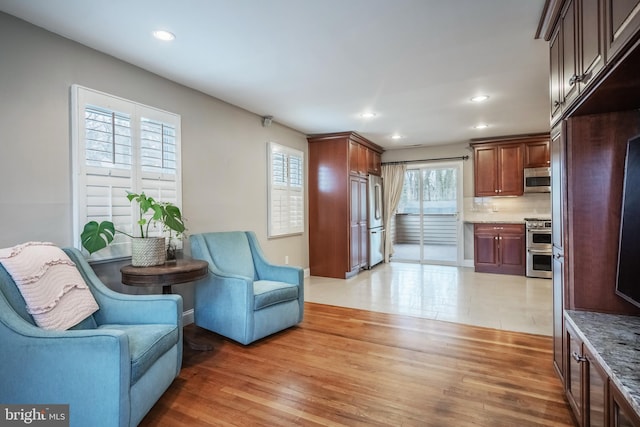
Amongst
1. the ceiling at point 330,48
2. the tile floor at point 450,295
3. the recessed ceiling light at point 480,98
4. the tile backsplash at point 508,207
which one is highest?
the recessed ceiling light at point 480,98

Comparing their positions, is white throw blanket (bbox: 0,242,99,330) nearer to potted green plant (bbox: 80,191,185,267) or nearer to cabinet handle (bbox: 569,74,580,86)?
potted green plant (bbox: 80,191,185,267)

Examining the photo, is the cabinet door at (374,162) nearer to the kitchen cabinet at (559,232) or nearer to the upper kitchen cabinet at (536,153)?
the upper kitchen cabinet at (536,153)

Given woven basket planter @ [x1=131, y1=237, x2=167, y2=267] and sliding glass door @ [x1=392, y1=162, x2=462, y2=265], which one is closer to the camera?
woven basket planter @ [x1=131, y1=237, x2=167, y2=267]

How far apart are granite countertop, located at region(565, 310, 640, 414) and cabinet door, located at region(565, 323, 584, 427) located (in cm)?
10

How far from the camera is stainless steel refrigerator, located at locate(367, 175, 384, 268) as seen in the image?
625cm

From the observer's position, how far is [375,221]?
6492 millimetres

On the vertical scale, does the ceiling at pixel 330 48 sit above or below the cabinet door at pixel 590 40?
above

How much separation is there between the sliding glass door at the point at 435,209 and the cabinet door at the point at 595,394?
5.24 m

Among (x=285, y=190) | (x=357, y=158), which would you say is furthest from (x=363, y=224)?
(x=285, y=190)

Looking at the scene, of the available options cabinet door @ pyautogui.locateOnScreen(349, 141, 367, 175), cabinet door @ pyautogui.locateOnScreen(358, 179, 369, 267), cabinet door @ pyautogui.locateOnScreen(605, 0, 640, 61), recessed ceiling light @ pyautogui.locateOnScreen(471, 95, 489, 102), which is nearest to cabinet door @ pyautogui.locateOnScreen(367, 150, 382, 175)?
cabinet door @ pyautogui.locateOnScreen(349, 141, 367, 175)

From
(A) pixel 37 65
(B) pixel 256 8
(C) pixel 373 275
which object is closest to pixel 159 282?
(A) pixel 37 65

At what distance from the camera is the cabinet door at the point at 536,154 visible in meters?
5.67

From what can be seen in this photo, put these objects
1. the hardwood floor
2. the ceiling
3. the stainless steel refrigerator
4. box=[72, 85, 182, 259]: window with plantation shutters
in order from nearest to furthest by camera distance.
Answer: the hardwood floor, the ceiling, box=[72, 85, 182, 259]: window with plantation shutters, the stainless steel refrigerator

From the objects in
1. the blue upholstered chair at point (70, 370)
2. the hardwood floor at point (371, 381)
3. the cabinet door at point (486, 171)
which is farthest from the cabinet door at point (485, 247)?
the blue upholstered chair at point (70, 370)
